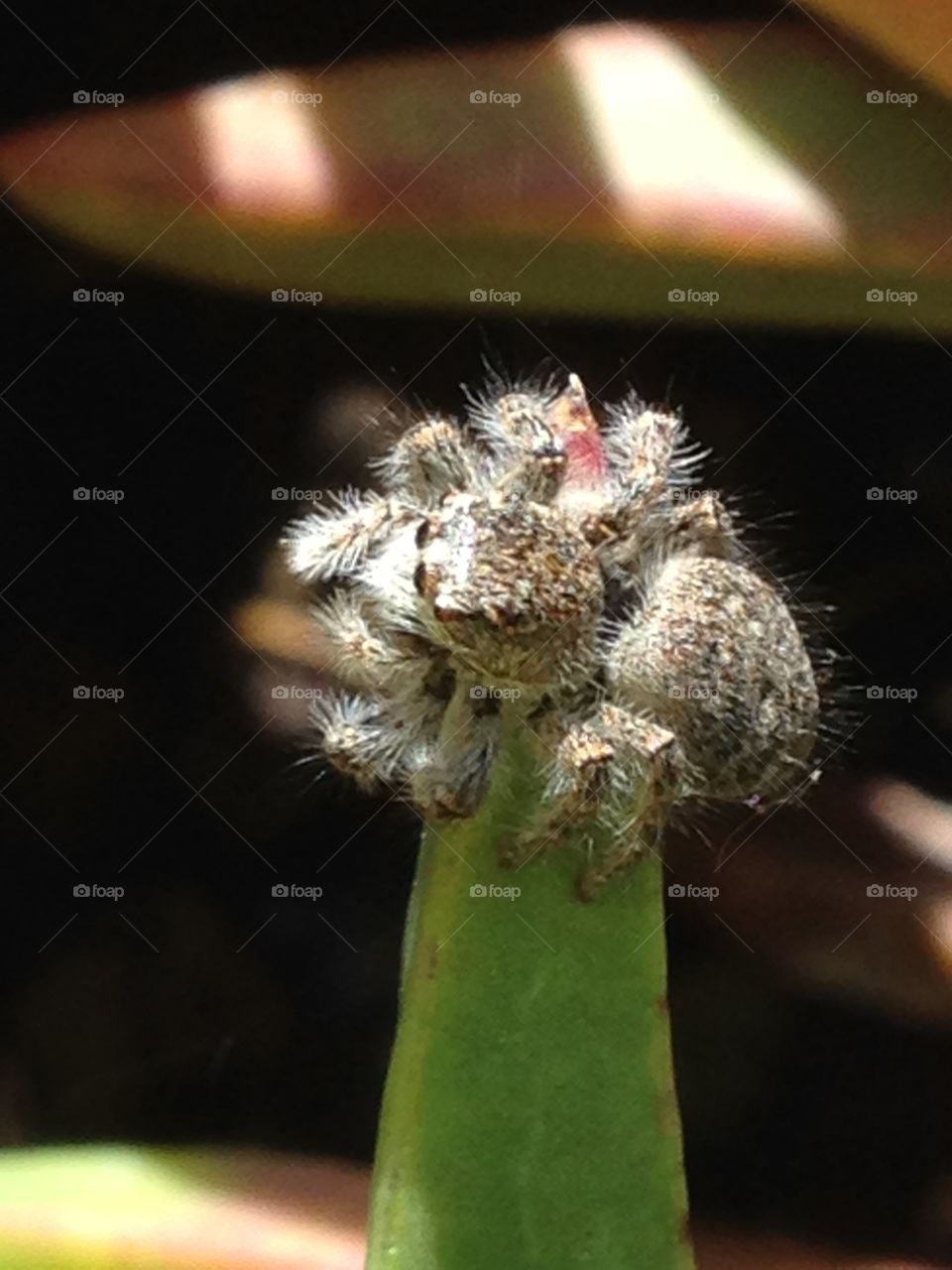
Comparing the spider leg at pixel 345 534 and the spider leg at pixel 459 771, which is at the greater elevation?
the spider leg at pixel 345 534

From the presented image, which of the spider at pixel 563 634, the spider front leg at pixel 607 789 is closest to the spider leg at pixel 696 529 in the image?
the spider at pixel 563 634

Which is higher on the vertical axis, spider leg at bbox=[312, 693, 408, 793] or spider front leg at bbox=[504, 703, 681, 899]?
spider leg at bbox=[312, 693, 408, 793]

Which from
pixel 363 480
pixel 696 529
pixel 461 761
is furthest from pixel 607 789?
pixel 363 480

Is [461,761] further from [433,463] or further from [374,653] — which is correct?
[433,463]

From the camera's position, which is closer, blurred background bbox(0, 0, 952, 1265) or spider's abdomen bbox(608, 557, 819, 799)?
spider's abdomen bbox(608, 557, 819, 799)

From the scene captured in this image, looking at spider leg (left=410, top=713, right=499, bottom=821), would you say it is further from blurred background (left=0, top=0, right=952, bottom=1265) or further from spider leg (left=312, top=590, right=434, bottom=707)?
blurred background (left=0, top=0, right=952, bottom=1265)

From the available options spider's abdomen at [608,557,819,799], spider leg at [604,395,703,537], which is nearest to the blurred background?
spider leg at [604,395,703,537]

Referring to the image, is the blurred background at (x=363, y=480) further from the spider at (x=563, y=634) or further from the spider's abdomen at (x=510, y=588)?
the spider's abdomen at (x=510, y=588)
